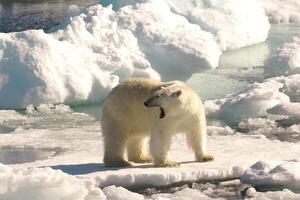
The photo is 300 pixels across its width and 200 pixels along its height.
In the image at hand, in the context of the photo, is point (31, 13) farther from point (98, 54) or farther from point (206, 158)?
point (206, 158)

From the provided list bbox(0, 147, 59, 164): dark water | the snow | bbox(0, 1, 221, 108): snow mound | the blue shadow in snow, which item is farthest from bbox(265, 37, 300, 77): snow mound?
the blue shadow in snow

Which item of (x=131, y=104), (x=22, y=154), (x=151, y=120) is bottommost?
(x=22, y=154)

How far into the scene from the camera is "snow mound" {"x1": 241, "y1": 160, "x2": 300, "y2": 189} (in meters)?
5.61

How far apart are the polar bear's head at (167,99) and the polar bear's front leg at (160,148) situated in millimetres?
170

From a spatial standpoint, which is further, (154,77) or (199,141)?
(154,77)

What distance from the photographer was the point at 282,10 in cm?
1744

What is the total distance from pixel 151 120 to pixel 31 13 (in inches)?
506

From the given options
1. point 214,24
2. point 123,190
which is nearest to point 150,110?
point 123,190

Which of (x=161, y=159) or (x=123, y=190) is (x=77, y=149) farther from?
(x=123, y=190)

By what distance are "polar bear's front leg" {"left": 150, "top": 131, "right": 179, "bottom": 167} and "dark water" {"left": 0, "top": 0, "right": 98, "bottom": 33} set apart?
9745 millimetres

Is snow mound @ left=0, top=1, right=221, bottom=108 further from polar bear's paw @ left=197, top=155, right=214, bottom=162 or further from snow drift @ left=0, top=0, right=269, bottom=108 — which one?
polar bear's paw @ left=197, top=155, right=214, bottom=162

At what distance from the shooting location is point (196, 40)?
1083cm

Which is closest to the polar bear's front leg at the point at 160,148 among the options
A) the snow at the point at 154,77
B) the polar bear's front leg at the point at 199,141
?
the snow at the point at 154,77

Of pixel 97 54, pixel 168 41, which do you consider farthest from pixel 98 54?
pixel 168 41
